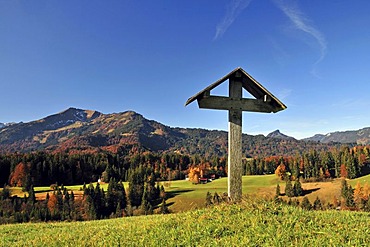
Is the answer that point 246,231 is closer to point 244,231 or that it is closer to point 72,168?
point 244,231

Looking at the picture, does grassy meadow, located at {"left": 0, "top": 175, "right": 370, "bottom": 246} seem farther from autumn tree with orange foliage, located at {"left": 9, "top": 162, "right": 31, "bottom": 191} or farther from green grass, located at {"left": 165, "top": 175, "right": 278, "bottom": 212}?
autumn tree with orange foliage, located at {"left": 9, "top": 162, "right": 31, "bottom": 191}

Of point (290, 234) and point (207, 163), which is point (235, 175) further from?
point (207, 163)

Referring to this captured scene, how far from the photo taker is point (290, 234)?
6.46m

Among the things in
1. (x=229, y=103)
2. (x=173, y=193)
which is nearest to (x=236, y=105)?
(x=229, y=103)

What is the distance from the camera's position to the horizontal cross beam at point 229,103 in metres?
9.46

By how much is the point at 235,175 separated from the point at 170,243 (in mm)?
3462

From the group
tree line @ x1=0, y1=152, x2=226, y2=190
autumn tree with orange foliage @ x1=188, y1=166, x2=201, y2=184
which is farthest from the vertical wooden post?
autumn tree with orange foliage @ x1=188, y1=166, x2=201, y2=184

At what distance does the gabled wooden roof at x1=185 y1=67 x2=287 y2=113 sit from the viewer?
9352mm

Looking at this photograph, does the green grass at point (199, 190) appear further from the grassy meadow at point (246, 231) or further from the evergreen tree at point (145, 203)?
the grassy meadow at point (246, 231)

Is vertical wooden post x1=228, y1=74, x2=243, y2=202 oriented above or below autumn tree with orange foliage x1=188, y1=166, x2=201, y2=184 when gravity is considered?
above

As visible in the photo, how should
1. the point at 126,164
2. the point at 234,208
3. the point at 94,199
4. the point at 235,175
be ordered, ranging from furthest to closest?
1. the point at 126,164
2. the point at 94,199
3. the point at 235,175
4. the point at 234,208

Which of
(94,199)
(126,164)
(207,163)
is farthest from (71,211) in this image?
(207,163)

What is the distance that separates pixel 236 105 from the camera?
376 inches

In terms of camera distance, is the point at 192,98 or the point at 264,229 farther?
the point at 192,98
